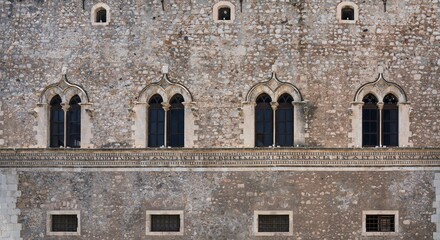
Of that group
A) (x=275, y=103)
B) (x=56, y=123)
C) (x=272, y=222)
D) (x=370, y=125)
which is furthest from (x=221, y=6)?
(x=272, y=222)

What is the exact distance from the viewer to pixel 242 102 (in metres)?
21.5

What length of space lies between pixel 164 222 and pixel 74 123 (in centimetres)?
357

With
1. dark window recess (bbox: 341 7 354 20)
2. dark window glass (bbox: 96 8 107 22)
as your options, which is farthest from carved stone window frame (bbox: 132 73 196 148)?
dark window recess (bbox: 341 7 354 20)

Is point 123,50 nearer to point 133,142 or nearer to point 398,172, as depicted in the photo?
point 133,142

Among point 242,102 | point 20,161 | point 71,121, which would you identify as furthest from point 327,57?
point 20,161

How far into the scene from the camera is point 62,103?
22.1m

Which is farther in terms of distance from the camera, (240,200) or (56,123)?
(56,123)

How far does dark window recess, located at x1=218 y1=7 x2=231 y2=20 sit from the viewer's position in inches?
867

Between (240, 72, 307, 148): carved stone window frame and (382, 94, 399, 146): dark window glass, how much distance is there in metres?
2.04

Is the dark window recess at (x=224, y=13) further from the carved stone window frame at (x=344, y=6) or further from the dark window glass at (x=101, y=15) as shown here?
the dark window glass at (x=101, y=15)

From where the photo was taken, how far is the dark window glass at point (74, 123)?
22.2 m

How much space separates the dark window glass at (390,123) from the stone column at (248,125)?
10.9ft

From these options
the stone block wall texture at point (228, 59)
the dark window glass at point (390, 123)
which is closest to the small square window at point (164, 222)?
the stone block wall texture at point (228, 59)

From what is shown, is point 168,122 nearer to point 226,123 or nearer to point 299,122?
point 226,123
